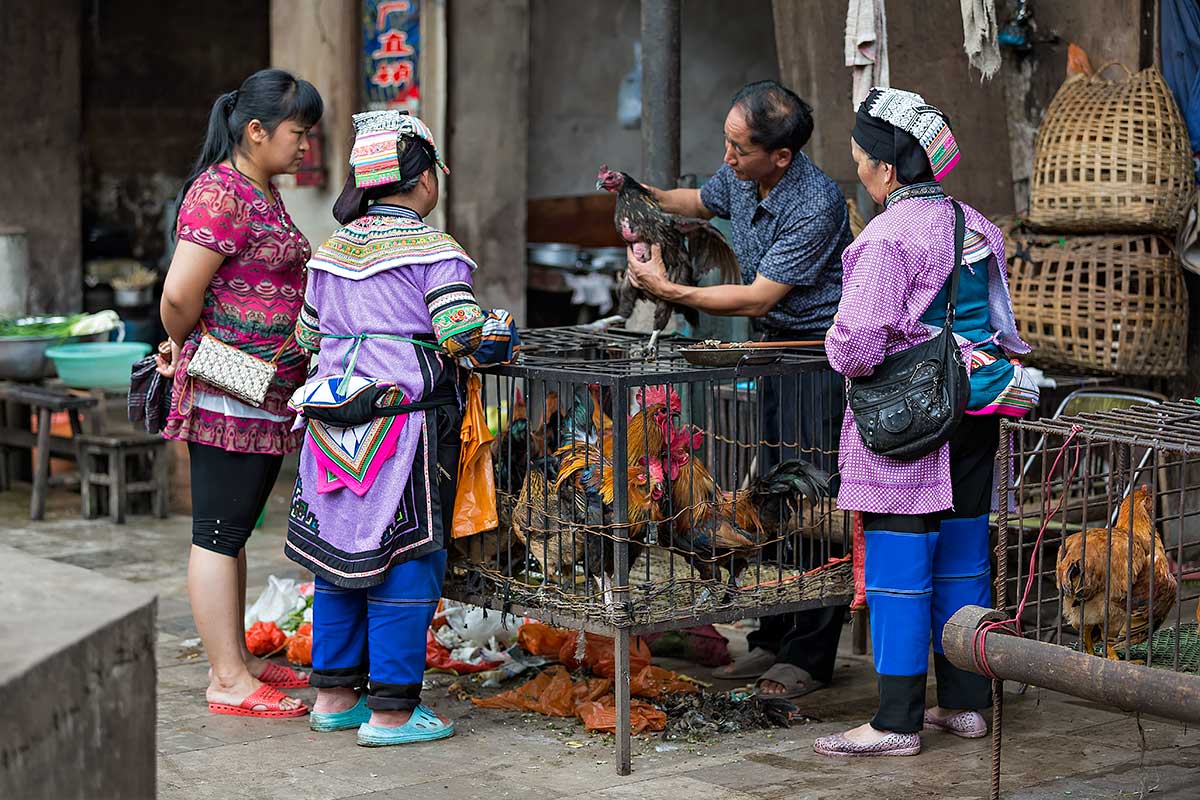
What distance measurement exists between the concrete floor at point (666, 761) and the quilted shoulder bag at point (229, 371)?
1082 mm

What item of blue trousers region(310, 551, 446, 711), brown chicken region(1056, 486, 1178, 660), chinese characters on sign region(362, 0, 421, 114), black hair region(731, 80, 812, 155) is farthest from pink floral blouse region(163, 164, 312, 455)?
chinese characters on sign region(362, 0, 421, 114)

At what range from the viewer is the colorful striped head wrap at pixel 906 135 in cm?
457

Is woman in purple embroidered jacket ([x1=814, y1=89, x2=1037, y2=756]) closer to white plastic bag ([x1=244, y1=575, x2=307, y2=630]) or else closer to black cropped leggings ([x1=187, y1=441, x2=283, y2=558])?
black cropped leggings ([x1=187, y1=441, x2=283, y2=558])

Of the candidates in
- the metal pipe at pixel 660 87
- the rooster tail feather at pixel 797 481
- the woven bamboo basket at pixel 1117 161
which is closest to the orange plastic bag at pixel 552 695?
the rooster tail feather at pixel 797 481

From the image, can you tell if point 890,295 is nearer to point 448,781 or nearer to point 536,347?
point 536,347

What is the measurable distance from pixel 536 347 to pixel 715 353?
95 cm

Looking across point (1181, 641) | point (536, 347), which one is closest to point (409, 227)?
point (536, 347)

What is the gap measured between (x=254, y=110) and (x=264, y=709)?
193 cm

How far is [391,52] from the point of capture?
9148mm

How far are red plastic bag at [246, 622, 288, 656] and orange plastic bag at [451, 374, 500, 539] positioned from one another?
132 centimetres

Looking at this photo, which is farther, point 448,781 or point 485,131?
point 485,131

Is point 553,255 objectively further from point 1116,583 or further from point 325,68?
point 1116,583

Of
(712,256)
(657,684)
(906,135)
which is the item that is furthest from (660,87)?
(657,684)

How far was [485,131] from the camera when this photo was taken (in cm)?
930
